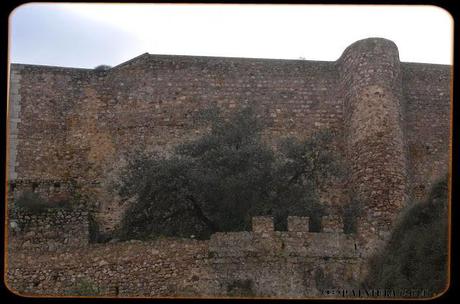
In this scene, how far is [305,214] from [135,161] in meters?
4.72

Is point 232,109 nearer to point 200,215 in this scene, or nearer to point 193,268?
point 200,215

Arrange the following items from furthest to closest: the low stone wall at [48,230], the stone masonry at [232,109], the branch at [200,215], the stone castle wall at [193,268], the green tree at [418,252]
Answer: the stone masonry at [232,109]
the branch at [200,215]
the low stone wall at [48,230]
the stone castle wall at [193,268]
the green tree at [418,252]

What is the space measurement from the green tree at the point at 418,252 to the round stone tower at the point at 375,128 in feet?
9.83

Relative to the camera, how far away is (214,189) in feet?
59.4

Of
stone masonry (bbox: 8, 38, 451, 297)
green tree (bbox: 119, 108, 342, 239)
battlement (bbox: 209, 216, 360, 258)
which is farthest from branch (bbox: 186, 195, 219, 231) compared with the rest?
stone masonry (bbox: 8, 38, 451, 297)

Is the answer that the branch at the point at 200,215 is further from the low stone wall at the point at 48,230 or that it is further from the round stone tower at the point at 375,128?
the round stone tower at the point at 375,128

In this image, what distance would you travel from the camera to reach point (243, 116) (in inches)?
832

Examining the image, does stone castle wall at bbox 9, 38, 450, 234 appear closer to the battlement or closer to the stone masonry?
the stone masonry

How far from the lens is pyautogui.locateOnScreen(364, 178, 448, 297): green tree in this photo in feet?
42.0

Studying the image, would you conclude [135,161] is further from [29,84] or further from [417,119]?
[417,119]

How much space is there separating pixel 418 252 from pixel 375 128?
6.67 meters

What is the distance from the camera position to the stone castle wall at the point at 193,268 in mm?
15773

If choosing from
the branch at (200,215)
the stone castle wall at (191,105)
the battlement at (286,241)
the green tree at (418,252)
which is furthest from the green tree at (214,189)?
the green tree at (418,252)

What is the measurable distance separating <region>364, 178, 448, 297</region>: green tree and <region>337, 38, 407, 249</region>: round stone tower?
9.83 feet
